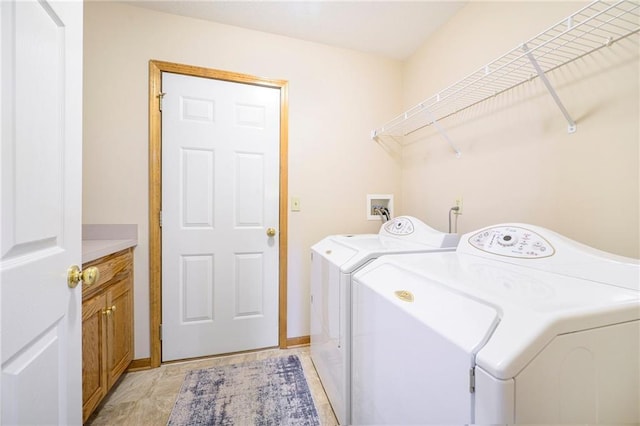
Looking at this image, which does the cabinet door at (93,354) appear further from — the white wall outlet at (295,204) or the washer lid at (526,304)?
the washer lid at (526,304)

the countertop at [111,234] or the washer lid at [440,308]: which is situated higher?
the countertop at [111,234]

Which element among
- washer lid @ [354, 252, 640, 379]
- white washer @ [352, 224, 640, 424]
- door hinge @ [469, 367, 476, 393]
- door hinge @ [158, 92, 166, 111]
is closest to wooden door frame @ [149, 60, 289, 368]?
door hinge @ [158, 92, 166, 111]

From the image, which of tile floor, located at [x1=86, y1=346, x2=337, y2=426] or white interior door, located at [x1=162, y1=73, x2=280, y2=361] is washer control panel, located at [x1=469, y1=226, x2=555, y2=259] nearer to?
tile floor, located at [x1=86, y1=346, x2=337, y2=426]

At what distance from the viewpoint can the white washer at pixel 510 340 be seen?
50cm

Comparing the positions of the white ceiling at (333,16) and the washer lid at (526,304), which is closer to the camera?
the washer lid at (526,304)

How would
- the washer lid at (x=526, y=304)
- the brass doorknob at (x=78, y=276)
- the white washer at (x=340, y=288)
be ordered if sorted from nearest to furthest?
the washer lid at (x=526, y=304) → the brass doorknob at (x=78, y=276) → the white washer at (x=340, y=288)

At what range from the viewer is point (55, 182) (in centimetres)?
67

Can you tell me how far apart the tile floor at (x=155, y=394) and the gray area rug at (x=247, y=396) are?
0.05 meters

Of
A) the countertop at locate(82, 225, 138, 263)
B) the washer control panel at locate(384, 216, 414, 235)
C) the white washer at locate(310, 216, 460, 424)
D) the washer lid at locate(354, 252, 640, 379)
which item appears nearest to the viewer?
the washer lid at locate(354, 252, 640, 379)

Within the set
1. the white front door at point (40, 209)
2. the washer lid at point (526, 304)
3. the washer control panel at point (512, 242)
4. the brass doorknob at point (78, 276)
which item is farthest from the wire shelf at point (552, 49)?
the brass doorknob at point (78, 276)

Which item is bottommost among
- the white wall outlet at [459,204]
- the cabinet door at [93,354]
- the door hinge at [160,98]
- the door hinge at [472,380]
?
the cabinet door at [93,354]

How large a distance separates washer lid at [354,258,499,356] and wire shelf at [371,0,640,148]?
0.92 m

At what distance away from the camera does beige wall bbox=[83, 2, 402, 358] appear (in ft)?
5.47

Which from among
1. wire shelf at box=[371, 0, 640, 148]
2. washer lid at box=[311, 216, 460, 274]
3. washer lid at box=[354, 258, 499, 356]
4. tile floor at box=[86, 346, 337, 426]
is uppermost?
wire shelf at box=[371, 0, 640, 148]
